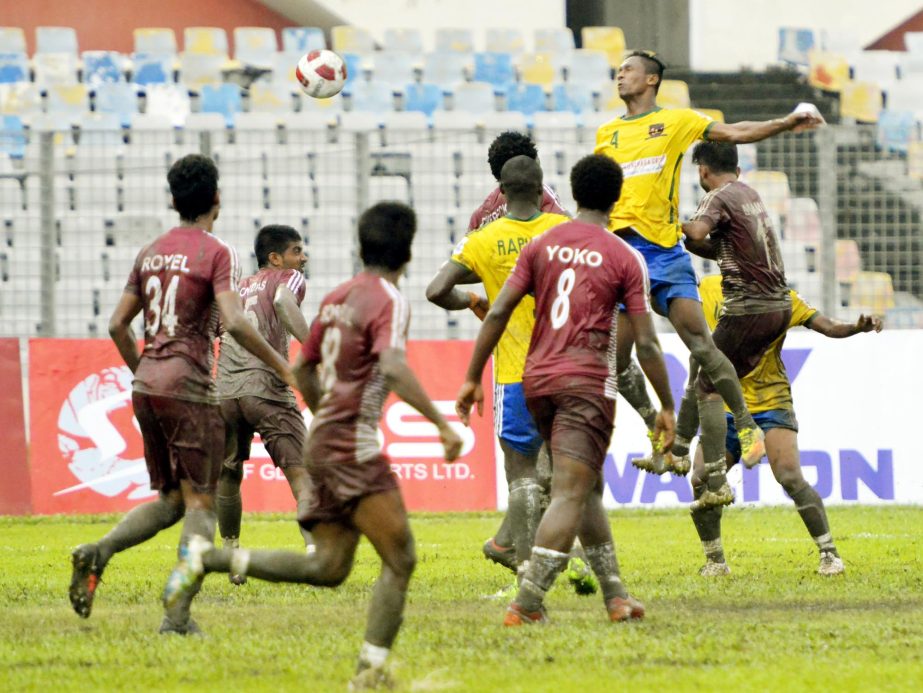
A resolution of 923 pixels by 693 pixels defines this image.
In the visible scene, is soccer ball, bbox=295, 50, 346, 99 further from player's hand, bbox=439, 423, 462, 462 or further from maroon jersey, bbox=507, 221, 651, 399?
player's hand, bbox=439, 423, 462, 462

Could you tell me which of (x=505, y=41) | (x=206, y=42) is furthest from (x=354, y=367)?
(x=505, y=41)

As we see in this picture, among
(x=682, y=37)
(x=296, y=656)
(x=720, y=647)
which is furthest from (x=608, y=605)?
(x=682, y=37)

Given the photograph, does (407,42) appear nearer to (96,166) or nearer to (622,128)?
(96,166)

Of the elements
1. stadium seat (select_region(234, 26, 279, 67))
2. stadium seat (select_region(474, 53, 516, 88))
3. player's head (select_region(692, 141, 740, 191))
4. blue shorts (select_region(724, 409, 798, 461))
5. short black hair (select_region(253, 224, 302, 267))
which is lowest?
blue shorts (select_region(724, 409, 798, 461))

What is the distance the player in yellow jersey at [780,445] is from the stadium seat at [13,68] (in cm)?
1516

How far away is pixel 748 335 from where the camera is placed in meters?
10.0

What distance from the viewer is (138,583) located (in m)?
9.66

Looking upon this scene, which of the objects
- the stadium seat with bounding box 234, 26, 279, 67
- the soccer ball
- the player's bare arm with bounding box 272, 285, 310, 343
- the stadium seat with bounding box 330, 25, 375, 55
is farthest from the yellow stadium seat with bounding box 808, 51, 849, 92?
the player's bare arm with bounding box 272, 285, 310, 343

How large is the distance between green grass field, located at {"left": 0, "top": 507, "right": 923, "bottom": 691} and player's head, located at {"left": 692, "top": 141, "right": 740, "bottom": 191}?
262cm

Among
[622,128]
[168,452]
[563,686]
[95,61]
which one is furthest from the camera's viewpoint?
[95,61]

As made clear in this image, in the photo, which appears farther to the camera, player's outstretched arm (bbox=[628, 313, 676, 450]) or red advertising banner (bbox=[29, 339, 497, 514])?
red advertising banner (bbox=[29, 339, 497, 514])

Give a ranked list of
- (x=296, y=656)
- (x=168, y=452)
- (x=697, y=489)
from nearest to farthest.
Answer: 1. (x=296, y=656)
2. (x=168, y=452)
3. (x=697, y=489)

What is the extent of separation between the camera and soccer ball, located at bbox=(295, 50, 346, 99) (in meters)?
13.3

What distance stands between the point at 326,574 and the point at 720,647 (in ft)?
5.98
